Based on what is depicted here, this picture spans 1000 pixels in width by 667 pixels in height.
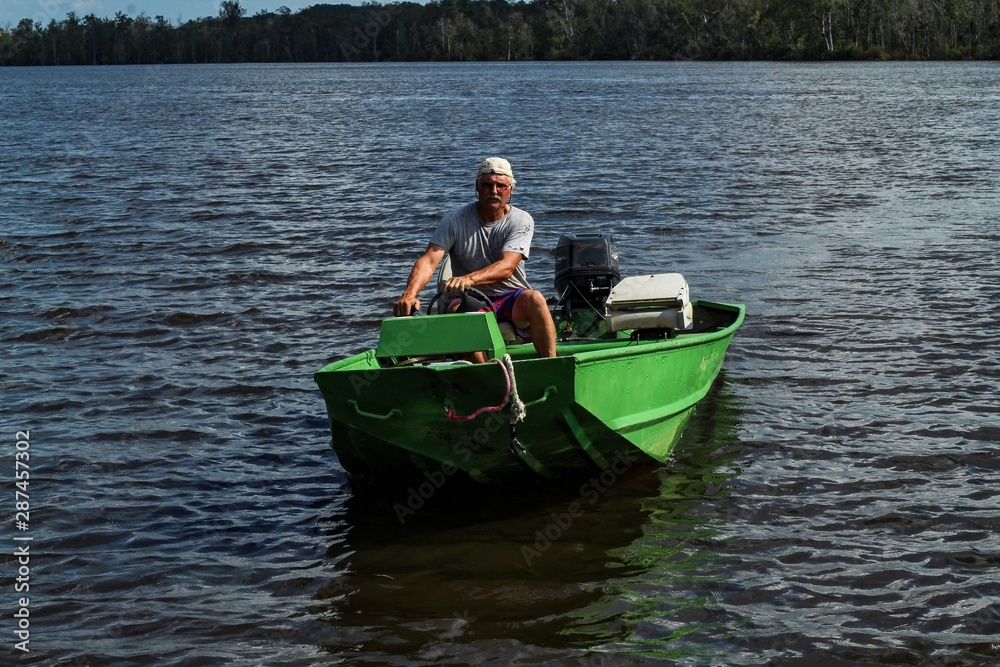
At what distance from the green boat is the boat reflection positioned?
0.22 m

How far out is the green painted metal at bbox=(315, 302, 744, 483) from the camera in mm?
6309

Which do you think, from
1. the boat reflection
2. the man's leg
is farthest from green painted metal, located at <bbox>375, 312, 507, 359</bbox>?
the boat reflection

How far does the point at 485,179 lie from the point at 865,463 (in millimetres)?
3186

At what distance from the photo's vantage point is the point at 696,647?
17.6 feet

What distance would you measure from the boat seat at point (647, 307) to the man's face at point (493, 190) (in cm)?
111

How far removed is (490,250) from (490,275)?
1.40ft

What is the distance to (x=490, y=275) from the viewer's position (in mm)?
7469

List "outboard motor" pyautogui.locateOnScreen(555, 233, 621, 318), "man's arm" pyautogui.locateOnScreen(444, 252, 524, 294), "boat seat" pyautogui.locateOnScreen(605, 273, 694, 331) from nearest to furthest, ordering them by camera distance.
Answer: "man's arm" pyautogui.locateOnScreen(444, 252, 524, 294) → "boat seat" pyautogui.locateOnScreen(605, 273, 694, 331) → "outboard motor" pyautogui.locateOnScreen(555, 233, 621, 318)

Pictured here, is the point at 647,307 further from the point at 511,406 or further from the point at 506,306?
the point at 511,406

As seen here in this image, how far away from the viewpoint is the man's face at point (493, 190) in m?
7.61

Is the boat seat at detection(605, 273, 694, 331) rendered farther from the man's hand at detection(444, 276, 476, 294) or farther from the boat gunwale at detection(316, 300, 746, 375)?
the man's hand at detection(444, 276, 476, 294)

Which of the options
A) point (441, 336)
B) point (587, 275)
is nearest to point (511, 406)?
point (441, 336)

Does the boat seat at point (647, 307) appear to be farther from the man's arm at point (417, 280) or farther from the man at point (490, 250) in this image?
the man's arm at point (417, 280)

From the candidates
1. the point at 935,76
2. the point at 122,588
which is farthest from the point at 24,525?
the point at 935,76
